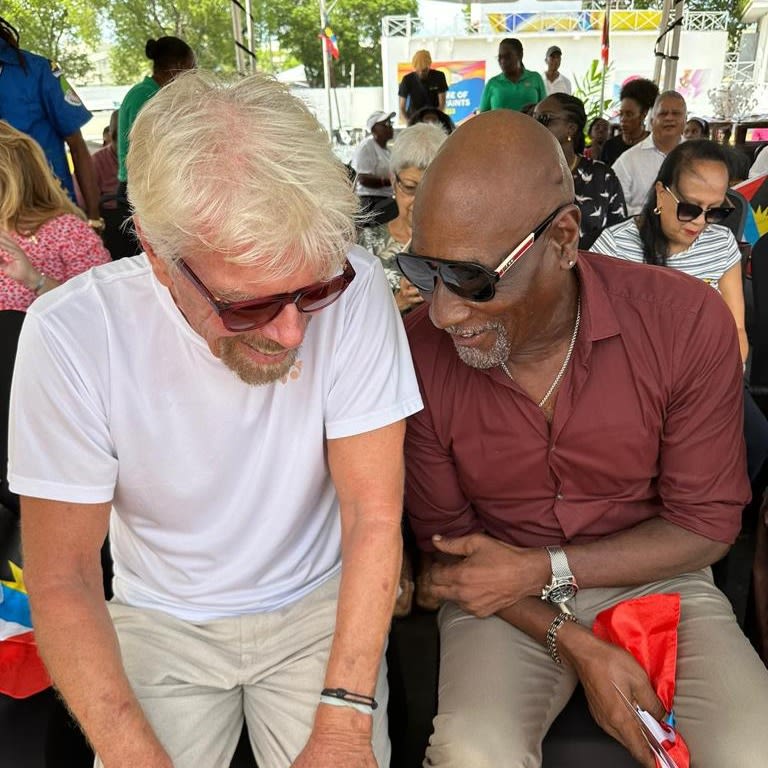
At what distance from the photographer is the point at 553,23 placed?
23.4m

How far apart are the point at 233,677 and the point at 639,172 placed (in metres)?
4.69

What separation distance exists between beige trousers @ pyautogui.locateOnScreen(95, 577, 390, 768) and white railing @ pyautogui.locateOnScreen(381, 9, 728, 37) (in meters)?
23.9

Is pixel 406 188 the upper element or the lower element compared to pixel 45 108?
lower

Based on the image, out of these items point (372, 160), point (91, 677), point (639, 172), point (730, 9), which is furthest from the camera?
point (730, 9)

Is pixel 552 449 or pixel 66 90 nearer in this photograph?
Answer: pixel 552 449

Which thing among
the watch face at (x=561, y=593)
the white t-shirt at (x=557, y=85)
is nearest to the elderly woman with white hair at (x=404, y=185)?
the watch face at (x=561, y=593)

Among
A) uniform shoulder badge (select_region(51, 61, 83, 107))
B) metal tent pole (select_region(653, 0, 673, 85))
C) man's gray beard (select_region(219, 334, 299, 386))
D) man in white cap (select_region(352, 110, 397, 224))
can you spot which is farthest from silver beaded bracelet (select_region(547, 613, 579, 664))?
metal tent pole (select_region(653, 0, 673, 85))

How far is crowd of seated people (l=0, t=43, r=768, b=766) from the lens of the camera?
1.62 metres

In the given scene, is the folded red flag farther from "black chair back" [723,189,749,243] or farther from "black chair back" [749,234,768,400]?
"black chair back" [723,189,749,243]

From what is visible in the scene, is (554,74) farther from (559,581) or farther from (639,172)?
(559,581)

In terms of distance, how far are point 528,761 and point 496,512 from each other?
0.57 metres

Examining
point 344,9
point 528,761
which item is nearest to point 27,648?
point 528,761

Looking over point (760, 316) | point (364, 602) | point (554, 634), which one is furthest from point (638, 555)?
point (760, 316)

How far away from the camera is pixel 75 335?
1321 mm
